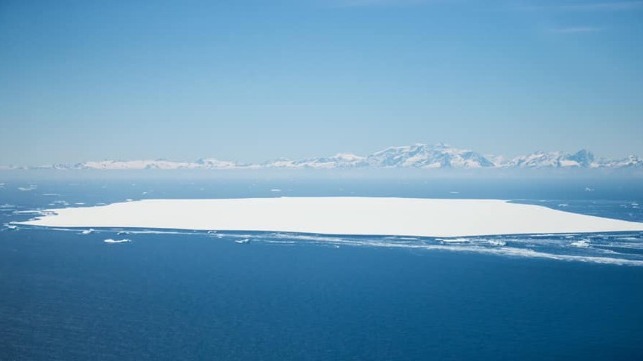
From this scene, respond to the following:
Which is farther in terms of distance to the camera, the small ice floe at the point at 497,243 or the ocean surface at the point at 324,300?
the small ice floe at the point at 497,243

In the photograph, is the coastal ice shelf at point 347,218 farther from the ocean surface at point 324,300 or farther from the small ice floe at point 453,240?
the ocean surface at point 324,300

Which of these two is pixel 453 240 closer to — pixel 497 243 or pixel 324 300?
pixel 497 243

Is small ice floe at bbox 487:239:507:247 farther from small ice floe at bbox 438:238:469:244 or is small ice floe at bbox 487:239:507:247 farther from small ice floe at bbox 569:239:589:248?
small ice floe at bbox 569:239:589:248

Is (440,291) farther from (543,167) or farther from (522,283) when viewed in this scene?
(543,167)

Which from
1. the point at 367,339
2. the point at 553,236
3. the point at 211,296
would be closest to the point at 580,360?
the point at 367,339

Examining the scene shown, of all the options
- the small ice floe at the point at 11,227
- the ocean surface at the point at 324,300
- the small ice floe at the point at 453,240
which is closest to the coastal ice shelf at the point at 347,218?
the small ice floe at the point at 453,240

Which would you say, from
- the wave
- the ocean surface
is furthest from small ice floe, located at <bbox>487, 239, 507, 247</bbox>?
the ocean surface

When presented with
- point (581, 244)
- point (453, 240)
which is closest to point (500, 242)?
point (453, 240)
